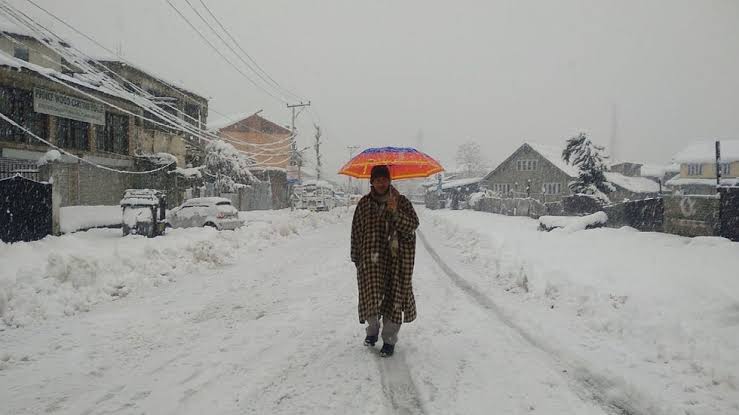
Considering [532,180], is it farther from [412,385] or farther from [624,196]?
[412,385]

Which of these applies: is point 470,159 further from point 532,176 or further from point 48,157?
point 48,157

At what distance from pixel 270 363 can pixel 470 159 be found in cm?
9068

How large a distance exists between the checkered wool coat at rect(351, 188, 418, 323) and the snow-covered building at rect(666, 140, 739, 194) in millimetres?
42488

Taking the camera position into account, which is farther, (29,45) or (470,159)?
(470,159)

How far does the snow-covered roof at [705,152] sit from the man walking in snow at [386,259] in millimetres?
45223

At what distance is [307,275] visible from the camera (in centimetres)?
842

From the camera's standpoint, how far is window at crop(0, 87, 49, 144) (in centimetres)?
1631

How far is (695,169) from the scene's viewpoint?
3941 centimetres

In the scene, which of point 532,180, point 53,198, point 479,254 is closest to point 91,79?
point 53,198

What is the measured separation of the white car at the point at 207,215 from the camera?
52.9 feet

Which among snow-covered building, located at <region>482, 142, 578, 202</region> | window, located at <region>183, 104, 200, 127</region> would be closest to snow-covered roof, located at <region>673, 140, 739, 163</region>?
snow-covered building, located at <region>482, 142, 578, 202</region>

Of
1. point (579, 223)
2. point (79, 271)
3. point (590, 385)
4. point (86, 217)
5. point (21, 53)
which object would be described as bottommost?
point (590, 385)

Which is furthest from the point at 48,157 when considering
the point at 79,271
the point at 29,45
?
the point at 29,45

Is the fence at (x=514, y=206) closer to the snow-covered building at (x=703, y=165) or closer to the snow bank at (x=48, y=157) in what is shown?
the snow-covered building at (x=703, y=165)
